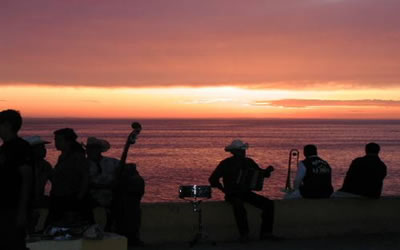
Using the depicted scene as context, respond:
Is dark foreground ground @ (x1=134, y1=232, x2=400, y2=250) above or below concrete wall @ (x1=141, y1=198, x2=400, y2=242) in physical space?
below

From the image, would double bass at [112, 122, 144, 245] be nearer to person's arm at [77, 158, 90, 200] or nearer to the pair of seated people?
person's arm at [77, 158, 90, 200]

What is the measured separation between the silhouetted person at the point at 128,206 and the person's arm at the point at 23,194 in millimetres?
3647

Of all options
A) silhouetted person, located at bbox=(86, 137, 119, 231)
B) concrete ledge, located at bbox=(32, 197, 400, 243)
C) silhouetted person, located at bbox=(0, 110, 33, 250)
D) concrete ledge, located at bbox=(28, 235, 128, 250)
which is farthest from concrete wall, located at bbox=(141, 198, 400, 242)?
silhouetted person, located at bbox=(0, 110, 33, 250)

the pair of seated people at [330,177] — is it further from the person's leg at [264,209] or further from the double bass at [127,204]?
the double bass at [127,204]

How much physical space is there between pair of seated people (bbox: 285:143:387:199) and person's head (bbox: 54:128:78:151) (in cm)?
398

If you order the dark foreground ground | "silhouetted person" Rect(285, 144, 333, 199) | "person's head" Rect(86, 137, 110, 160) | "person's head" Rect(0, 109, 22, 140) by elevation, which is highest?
"person's head" Rect(0, 109, 22, 140)

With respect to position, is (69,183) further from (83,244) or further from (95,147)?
(95,147)

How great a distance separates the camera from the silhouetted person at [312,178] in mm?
10938

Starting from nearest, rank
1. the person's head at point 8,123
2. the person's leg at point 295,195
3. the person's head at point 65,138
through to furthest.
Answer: the person's head at point 8,123 < the person's head at point 65,138 < the person's leg at point 295,195

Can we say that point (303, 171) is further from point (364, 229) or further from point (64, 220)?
point (64, 220)

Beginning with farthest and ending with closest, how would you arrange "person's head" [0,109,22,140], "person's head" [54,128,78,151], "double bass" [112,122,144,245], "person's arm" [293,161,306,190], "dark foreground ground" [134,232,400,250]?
"person's arm" [293,161,306,190] → "dark foreground ground" [134,232,400,250] → "double bass" [112,122,144,245] → "person's head" [54,128,78,151] → "person's head" [0,109,22,140]

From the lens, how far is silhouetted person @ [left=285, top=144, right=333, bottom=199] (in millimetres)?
10938

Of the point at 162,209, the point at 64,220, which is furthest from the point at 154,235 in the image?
the point at 64,220

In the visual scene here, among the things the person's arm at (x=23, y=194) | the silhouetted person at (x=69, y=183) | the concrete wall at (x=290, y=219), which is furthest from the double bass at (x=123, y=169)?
the person's arm at (x=23, y=194)
